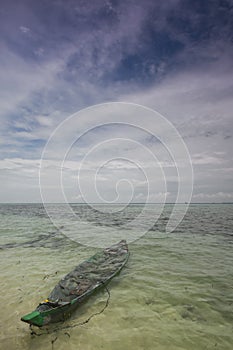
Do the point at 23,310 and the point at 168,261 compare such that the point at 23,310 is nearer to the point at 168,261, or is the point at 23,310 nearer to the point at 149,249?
the point at 168,261

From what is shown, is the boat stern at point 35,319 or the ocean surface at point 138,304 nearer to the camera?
the boat stern at point 35,319

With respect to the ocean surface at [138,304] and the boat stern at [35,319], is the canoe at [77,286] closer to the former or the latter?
the boat stern at [35,319]

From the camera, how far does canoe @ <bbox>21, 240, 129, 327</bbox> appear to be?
6.34 m

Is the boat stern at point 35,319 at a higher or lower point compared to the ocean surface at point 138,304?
higher

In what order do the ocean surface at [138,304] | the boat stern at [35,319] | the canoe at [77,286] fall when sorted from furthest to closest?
the canoe at [77,286] < the ocean surface at [138,304] < the boat stern at [35,319]

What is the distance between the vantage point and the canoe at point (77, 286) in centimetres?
634

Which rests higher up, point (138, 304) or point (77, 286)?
point (77, 286)

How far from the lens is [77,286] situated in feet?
29.2

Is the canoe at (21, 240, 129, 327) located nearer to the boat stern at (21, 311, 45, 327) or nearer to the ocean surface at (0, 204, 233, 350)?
the boat stern at (21, 311, 45, 327)

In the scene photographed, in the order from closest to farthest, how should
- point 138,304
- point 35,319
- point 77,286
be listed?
point 35,319
point 138,304
point 77,286

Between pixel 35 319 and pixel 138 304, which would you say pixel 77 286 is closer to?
pixel 138 304

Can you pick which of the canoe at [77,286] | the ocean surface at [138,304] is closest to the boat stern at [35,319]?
the canoe at [77,286]

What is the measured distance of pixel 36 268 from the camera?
39.5 ft

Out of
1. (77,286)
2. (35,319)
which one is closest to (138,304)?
(77,286)
